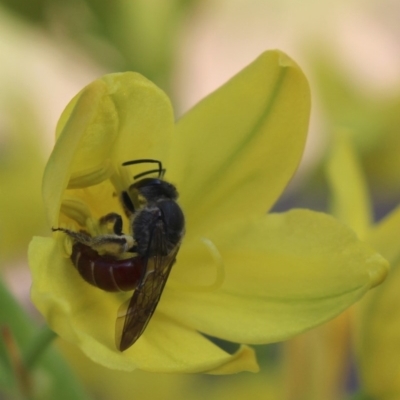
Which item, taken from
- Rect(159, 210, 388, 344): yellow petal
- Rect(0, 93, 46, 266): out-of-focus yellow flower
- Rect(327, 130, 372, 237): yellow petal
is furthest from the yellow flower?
Rect(0, 93, 46, 266): out-of-focus yellow flower

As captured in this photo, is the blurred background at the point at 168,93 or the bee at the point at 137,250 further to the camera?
the blurred background at the point at 168,93

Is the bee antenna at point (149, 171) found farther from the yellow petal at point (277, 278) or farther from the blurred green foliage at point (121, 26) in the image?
the blurred green foliage at point (121, 26)

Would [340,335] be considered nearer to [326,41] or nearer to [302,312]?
[302,312]

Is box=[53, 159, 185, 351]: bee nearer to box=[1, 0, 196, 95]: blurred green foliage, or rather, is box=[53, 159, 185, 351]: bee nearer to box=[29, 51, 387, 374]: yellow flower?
box=[29, 51, 387, 374]: yellow flower

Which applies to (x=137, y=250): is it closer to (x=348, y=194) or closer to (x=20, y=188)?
(x=348, y=194)

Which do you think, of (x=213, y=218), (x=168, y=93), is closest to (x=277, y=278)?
(x=213, y=218)

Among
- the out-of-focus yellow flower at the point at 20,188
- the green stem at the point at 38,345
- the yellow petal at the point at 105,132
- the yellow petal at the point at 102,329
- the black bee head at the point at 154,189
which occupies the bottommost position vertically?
the out-of-focus yellow flower at the point at 20,188

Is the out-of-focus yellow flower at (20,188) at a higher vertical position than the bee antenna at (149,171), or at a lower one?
lower

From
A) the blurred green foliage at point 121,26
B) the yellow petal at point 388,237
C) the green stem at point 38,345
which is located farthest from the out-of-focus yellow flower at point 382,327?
the blurred green foliage at point 121,26
